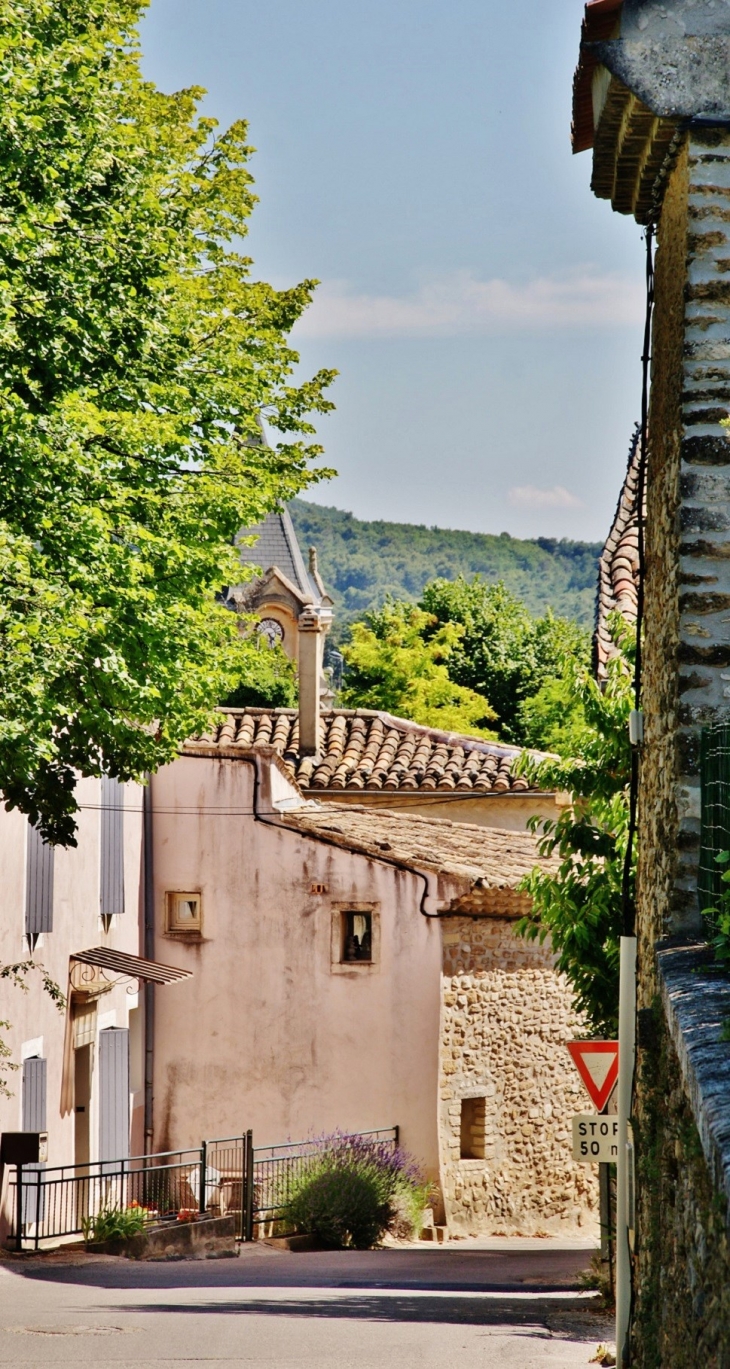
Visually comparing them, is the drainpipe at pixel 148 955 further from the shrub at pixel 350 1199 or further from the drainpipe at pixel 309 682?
the drainpipe at pixel 309 682

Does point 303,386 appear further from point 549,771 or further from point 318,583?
point 318,583

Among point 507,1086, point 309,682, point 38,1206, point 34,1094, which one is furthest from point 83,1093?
point 309,682

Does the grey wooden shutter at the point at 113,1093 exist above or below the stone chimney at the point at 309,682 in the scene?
below

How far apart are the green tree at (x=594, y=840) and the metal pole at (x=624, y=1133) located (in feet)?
15.7

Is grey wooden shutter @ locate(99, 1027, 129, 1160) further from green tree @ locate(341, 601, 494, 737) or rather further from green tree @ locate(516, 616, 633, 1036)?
green tree @ locate(341, 601, 494, 737)

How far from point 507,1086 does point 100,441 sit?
12377mm

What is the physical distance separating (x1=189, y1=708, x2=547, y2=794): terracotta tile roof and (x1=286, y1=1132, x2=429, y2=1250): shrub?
7.47 meters

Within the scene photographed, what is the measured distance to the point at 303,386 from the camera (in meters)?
18.7

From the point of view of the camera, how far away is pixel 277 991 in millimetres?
22875

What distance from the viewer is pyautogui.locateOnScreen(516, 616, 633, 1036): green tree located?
42.2ft

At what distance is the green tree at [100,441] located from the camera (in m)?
11.3

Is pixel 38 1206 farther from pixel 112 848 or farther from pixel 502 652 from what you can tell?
pixel 502 652

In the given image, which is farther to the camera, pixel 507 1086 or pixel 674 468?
pixel 507 1086

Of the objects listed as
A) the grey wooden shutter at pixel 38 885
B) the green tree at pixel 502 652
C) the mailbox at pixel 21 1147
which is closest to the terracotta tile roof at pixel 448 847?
the grey wooden shutter at pixel 38 885
